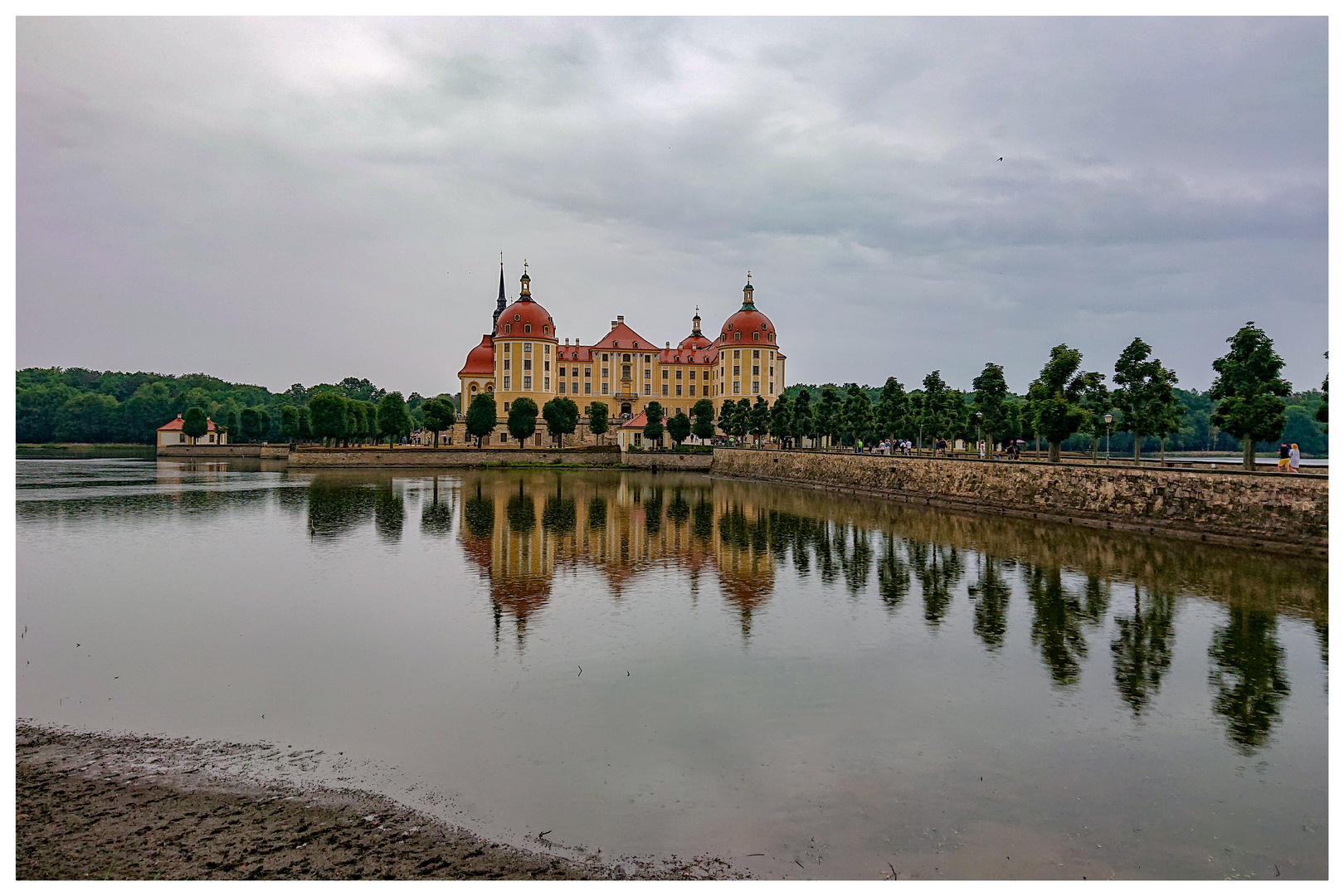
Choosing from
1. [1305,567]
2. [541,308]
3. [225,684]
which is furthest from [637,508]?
[541,308]

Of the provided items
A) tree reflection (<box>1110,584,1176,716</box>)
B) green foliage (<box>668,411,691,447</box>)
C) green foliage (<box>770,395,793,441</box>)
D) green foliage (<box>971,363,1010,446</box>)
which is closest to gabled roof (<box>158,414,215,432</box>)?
green foliage (<box>668,411,691,447</box>)

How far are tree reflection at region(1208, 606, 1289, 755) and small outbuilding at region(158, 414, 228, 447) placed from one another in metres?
121

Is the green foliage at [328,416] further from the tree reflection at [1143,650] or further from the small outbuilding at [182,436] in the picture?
the tree reflection at [1143,650]

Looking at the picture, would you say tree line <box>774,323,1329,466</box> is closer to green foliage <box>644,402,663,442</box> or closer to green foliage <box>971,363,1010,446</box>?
green foliage <box>971,363,1010,446</box>

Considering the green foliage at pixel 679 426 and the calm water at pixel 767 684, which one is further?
the green foliage at pixel 679 426

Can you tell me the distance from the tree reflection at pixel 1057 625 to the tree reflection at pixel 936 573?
1967 mm

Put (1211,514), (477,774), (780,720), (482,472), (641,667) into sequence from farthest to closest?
(482,472), (1211,514), (641,667), (780,720), (477,774)

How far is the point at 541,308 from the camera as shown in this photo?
10394cm

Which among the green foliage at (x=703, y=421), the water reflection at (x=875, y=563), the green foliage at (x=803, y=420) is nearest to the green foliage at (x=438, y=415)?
the green foliage at (x=703, y=421)

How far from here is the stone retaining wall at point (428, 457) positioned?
84.6 m

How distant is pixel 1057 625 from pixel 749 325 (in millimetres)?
89260

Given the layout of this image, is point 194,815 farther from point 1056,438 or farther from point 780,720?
point 1056,438

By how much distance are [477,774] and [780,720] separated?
4.43 m

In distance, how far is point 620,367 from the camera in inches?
4338
